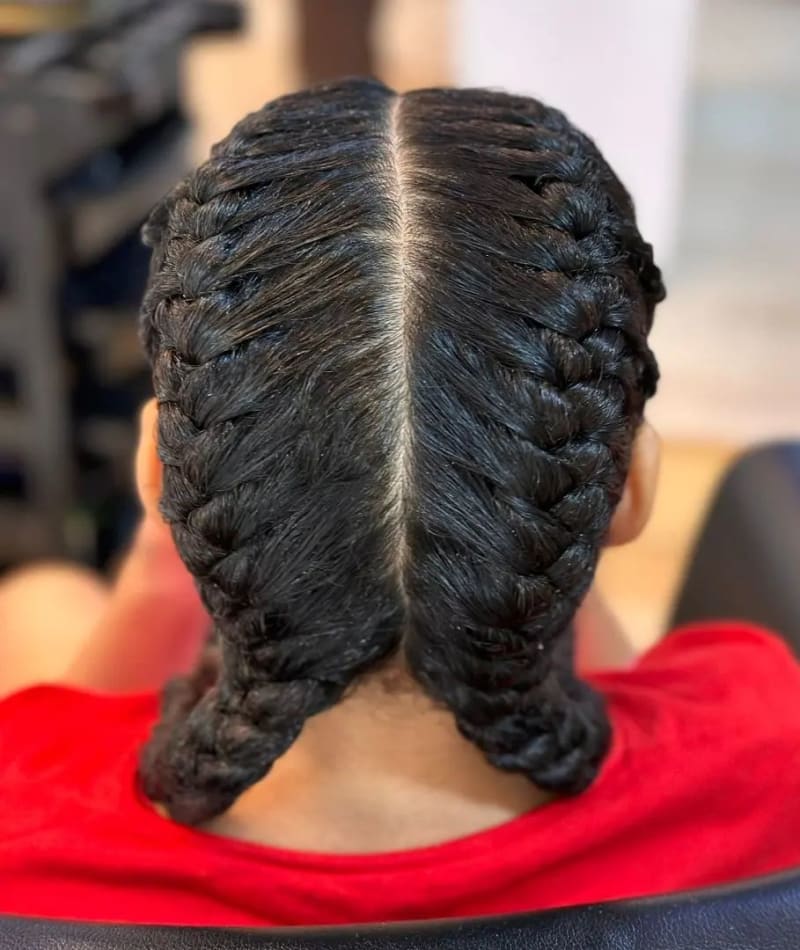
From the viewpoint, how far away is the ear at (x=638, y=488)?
0.53 metres

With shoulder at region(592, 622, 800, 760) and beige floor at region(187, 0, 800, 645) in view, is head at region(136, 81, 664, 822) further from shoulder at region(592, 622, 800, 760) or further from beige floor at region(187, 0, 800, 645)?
beige floor at region(187, 0, 800, 645)

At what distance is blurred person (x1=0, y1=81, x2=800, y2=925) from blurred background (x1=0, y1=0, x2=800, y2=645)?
737mm

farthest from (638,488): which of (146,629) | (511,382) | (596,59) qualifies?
(596,59)

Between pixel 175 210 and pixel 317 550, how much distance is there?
164mm

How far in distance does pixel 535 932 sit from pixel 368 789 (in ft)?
0.47

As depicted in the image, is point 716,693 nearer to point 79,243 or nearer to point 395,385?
point 395,385

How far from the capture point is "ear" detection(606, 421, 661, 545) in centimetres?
53

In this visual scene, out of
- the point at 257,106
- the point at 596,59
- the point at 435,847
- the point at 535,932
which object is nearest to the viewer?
the point at 535,932

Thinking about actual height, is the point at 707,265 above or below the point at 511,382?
below

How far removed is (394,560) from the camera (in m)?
0.47

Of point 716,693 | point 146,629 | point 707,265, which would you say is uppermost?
point 716,693

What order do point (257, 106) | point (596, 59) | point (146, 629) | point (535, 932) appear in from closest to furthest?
1. point (535, 932)
2. point (146, 629)
3. point (257, 106)
4. point (596, 59)

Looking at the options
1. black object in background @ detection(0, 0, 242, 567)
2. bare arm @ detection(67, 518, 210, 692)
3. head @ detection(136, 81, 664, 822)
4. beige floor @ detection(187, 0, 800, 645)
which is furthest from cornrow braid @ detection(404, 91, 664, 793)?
black object in background @ detection(0, 0, 242, 567)

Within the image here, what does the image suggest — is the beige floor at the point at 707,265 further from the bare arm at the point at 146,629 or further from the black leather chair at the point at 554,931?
the black leather chair at the point at 554,931
